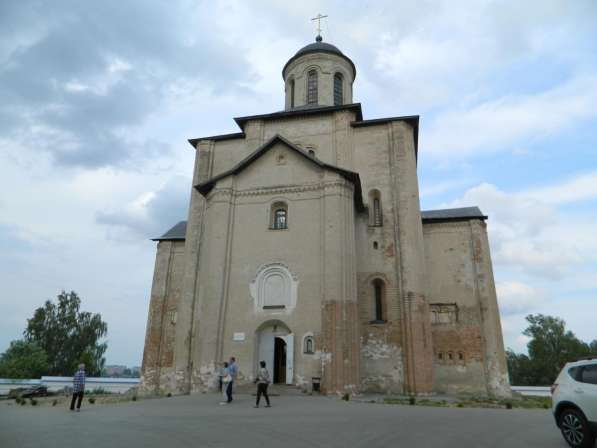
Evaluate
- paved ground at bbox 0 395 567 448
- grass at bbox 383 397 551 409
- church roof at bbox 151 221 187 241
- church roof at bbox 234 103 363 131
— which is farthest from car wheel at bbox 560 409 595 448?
church roof at bbox 151 221 187 241

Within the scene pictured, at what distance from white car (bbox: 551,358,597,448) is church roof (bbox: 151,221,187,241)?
76.7ft

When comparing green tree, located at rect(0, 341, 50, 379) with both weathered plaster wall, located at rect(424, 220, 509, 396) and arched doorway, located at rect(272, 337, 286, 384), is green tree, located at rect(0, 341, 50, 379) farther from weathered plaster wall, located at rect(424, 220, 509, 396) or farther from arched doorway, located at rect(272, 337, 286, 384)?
weathered plaster wall, located at rect(424, 220, 509, 396)

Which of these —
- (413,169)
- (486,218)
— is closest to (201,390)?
(413,169)

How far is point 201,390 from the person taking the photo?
59.5ft

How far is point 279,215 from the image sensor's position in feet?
69.5

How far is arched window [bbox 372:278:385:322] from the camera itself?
21.4 meters

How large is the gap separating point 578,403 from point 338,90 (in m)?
26.0

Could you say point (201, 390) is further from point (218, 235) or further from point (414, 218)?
point (414, 218)

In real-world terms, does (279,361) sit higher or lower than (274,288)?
lower

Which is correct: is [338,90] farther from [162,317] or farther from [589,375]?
[589,375]

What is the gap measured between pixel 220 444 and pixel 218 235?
45.6ft

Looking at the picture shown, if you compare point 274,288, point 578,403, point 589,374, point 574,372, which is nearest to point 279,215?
point 274,288

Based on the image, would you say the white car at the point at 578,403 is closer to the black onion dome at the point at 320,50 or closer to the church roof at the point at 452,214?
the church roof at the point at 452,214

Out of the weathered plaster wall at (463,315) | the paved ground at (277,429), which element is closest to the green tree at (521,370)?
the weathered plaster wall at (463,315)
